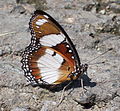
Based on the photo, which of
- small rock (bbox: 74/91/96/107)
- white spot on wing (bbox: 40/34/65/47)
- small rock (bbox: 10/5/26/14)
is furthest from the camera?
small rock (bbox: 10/5/26/14)

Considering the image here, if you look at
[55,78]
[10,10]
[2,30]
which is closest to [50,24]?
[55,78]

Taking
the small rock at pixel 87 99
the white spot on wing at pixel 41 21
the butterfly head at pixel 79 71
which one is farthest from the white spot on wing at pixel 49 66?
the small rock at pixel 87 99

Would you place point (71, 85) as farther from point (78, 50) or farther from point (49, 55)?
point (78, 50)

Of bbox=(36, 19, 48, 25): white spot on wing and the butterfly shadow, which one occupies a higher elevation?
bbox=(36, 19, 48, 25): white spot on wing

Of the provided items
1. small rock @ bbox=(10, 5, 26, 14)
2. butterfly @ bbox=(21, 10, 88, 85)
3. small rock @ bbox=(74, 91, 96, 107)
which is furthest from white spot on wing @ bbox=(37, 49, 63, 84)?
small rock @ bbox=(10, 5, 26, 14)

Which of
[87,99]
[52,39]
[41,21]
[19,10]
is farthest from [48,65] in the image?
[19,10]

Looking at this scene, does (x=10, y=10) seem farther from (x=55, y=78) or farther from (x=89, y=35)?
(x=55, y=78)

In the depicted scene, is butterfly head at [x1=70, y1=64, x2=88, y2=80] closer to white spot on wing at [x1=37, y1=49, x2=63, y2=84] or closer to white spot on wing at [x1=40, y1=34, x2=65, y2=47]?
white spot on wing at [x1=37, y1=49, x2=63, y2=84]
